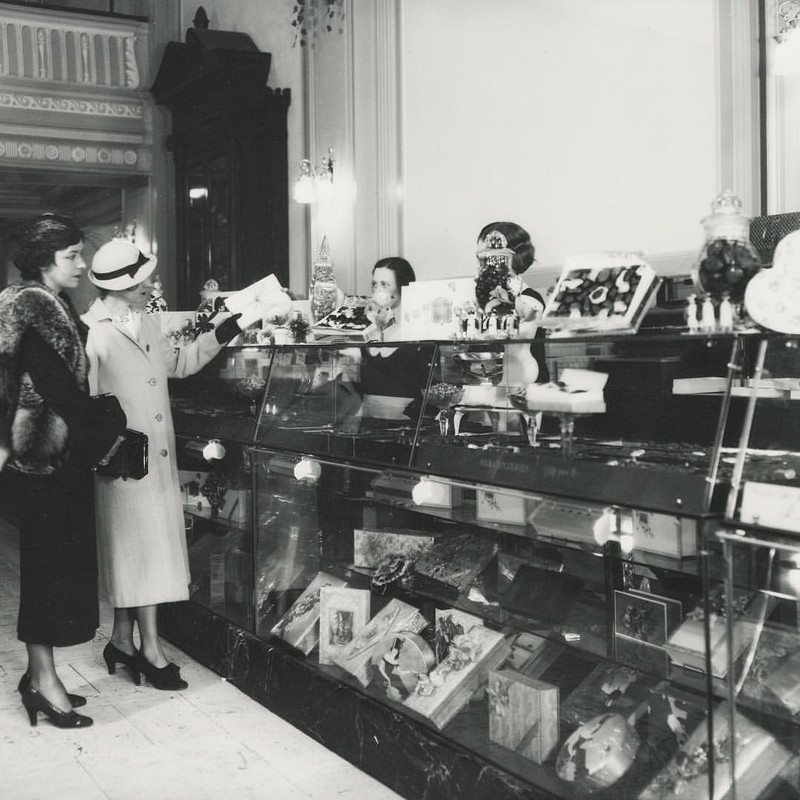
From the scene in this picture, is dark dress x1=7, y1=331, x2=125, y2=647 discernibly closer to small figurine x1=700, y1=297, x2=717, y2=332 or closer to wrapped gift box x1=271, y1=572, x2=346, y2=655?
wrapped gift box x1=271, y1=572, x2=346, y2=655

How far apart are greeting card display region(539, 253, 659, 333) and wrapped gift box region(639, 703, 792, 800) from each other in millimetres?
853

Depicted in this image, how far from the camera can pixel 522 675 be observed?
2695mm

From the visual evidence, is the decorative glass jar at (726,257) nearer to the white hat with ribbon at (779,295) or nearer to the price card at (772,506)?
the white hat with ribbon at (779,295)

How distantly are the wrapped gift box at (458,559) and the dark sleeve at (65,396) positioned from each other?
3.72 feet

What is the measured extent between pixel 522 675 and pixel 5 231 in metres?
13.0

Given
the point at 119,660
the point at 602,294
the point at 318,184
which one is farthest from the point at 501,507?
the point at 318,184

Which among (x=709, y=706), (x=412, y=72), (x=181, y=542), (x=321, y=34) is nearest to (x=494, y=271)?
(x=709, y=706)

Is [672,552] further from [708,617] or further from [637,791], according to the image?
[637,791]

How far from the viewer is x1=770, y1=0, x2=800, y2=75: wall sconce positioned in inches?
128

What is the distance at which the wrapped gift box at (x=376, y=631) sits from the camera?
3100mm

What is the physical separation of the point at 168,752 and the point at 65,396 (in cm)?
116

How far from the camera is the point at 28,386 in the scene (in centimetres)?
329

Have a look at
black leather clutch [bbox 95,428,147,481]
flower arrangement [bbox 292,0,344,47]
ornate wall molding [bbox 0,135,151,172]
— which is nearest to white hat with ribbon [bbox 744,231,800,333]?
black leather clutch [bbox 95,428,147,481]

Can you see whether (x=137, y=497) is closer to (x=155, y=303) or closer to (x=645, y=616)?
(x=155, y=303)
